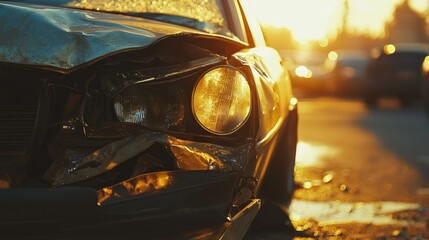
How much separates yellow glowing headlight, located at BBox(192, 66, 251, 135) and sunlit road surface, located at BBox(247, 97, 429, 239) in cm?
129

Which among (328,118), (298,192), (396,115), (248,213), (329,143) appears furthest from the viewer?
(396,115)

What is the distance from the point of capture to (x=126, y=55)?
318cm

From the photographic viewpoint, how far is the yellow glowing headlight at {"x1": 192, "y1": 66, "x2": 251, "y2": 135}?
10.5 feet

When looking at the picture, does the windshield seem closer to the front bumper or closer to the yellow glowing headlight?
the yellow glowing headlight

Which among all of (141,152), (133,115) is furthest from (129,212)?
(133,115)

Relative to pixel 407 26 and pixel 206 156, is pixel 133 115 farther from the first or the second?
pixel 407 26

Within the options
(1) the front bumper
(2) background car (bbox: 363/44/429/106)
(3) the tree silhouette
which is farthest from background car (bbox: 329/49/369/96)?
(3) the tree silhouette

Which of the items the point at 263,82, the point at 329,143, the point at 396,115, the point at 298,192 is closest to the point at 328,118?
the point at 396,115

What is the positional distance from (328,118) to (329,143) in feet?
17.6

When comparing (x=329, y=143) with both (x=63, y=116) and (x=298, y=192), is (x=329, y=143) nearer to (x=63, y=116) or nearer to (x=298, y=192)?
(x=298, y=192)

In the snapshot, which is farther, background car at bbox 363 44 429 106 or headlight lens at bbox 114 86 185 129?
background car at bbox 363 44 429 106

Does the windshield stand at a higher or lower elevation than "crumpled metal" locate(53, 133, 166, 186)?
higher

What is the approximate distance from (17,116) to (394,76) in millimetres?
18436

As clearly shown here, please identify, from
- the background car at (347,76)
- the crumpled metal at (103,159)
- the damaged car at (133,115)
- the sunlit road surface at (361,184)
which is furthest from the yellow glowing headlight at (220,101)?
the background car at (347,76)
